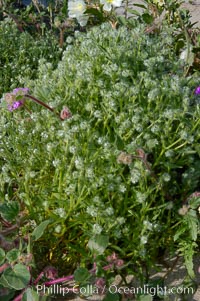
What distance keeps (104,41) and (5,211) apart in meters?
0.94

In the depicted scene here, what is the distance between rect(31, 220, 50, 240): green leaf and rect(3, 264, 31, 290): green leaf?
0.12m

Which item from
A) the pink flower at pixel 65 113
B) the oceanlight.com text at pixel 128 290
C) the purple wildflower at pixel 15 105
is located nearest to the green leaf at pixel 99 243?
the oceanlight.com text at pixel 128 290

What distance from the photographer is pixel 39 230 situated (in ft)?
7.25

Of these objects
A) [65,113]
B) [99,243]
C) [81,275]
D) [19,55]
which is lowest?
[81,275]

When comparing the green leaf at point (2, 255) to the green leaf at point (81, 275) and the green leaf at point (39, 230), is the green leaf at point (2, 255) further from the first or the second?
the green leaf at point (81, 275)

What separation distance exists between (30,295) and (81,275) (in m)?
0.18

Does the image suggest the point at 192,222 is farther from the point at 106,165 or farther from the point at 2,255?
the point at 2,255

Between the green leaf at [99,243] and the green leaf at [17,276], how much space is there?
0.24 m

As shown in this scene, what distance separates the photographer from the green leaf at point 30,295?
214 centimetres

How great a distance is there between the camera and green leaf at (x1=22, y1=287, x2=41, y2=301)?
84.3 inches

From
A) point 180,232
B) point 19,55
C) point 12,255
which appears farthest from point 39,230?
point 19,55

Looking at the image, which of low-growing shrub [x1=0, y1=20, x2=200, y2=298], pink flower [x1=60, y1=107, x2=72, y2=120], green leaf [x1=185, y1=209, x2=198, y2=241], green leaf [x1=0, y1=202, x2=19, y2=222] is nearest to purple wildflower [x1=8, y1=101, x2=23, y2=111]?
low-growing shrub [x1=0, y1=20, x2=200, y2=298]

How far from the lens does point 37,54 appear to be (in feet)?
12.2

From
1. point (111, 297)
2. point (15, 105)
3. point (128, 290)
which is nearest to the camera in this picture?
point (111, 297)
